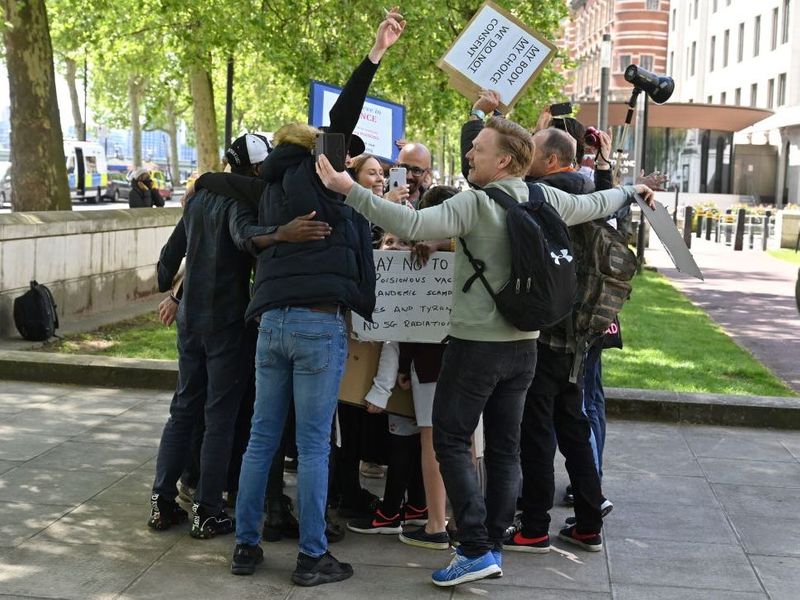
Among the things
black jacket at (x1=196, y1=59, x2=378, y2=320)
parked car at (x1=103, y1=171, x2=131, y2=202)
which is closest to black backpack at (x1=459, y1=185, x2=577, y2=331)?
black jacket at (x1=196, y1=59, x2=378, y2=320)

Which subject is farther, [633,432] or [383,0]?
[383,0]

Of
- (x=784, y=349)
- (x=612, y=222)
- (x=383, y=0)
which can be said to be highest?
(x=383, y=0)

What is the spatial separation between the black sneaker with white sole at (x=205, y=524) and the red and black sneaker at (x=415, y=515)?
0.89 metres

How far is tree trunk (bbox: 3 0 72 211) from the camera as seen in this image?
14.5 metres

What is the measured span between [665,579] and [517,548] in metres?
0.69

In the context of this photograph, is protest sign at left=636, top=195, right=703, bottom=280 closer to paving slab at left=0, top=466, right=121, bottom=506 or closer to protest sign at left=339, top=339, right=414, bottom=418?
protest sign at left=339, top=339, right=414, bottom=418

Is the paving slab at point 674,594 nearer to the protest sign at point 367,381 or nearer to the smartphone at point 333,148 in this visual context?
the protest sign at point 367,381

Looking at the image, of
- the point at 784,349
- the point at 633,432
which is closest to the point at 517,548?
the point at 633,432

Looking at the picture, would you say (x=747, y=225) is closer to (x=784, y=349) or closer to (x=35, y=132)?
(x=784, y=349)

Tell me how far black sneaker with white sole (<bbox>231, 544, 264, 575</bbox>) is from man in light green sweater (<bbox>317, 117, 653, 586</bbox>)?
77 cm

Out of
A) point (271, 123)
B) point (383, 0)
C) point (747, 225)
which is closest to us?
point (383, 0)

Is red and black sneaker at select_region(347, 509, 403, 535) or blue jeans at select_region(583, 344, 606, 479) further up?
blue jeans at select_region(583, 344, 606, 479)

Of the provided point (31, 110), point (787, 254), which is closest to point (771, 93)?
point (787, 254)

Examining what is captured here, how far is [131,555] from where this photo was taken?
5051mm
